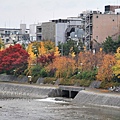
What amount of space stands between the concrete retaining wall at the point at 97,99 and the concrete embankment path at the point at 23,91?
28.2 feet

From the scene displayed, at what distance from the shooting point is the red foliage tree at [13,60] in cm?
9525

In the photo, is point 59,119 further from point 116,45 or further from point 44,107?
point 116,45

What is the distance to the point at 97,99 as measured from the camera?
63.4 meters

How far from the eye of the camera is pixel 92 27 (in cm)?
11006

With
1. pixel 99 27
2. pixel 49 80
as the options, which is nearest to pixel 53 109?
pixel 49 80

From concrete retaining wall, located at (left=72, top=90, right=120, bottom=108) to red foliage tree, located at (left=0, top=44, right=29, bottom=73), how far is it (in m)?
28.8

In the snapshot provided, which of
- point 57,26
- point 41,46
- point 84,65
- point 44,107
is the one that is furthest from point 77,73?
point 57,26

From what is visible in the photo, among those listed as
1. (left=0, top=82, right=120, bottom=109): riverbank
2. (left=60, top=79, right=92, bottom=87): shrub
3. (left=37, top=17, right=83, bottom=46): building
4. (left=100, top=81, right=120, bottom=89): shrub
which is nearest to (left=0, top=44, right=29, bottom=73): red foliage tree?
(left=0, top=82, right=120, bottom=109): riverbank

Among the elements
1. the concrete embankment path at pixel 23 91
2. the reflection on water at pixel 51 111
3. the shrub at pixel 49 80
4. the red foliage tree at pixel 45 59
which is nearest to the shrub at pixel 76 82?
the shrub at pixel 49 80

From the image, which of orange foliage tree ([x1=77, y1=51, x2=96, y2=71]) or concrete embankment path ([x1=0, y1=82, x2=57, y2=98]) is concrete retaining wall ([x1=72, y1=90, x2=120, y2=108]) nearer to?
concrete embankment path ([x1=0, y1=82, x2=57, y2=98])

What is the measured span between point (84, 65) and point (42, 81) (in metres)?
7.74

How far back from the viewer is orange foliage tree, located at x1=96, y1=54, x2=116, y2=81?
72125 millimetres

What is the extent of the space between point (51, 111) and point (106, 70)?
1586cm

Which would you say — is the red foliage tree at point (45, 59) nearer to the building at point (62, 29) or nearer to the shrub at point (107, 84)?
the shrub at point (107, 84)
